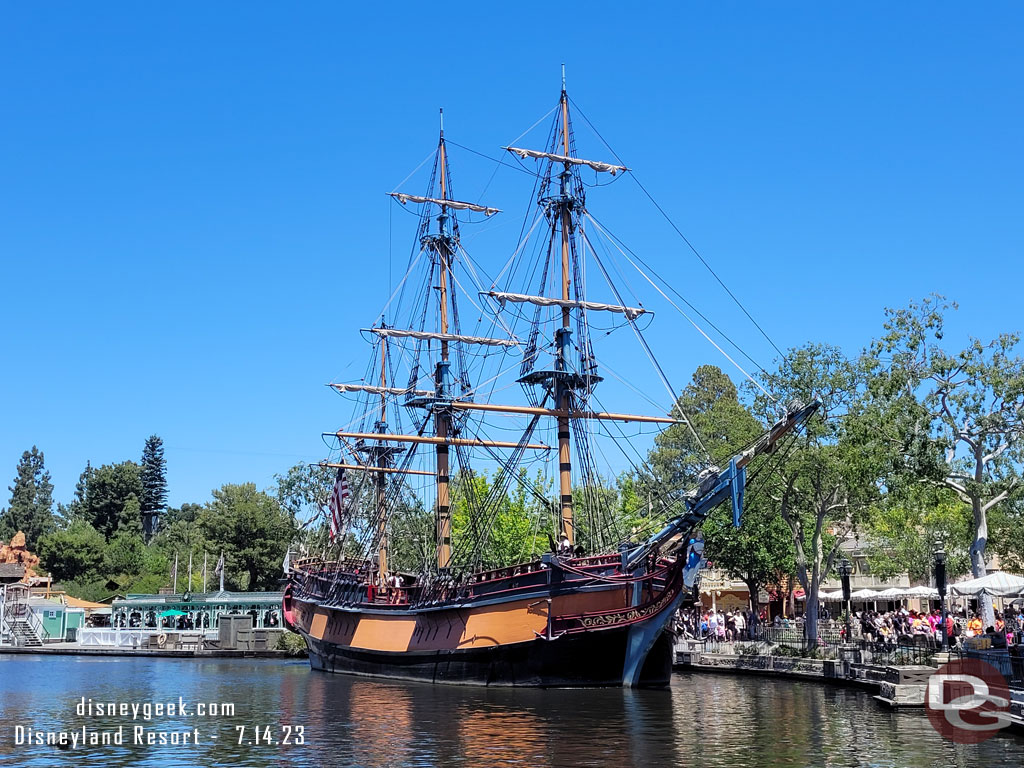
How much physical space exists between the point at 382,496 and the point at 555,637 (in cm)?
2531

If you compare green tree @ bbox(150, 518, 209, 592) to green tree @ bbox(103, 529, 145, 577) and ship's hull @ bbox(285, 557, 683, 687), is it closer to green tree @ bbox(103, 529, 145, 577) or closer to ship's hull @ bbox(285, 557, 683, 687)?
green tree @ bbox(103, 529, 145, 577)

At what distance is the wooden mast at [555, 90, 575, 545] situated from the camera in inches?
1641

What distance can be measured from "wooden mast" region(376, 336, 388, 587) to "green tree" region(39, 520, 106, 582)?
50.1 metres

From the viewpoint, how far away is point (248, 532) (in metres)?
93.7

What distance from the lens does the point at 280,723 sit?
99.8ft

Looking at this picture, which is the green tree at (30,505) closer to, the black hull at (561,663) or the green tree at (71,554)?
the green tree at (71,554)

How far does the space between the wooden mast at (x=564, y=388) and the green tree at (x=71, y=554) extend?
72.4 metres

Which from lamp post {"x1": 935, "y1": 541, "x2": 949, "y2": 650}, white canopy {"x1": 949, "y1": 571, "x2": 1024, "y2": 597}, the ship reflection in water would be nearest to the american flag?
the ship reflection in water

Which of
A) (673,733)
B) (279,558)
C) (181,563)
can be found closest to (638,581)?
(673,733)

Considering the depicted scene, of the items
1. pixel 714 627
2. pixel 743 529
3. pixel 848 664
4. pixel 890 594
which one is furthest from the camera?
pixel 743 529

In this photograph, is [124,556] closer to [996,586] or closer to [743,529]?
[743,529]

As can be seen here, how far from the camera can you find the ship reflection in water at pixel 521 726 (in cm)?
2298

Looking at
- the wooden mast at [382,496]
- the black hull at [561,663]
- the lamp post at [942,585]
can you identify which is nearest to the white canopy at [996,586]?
the lamp post at [942,585]

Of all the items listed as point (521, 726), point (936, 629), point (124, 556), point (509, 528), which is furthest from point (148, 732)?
point (124, 556)
